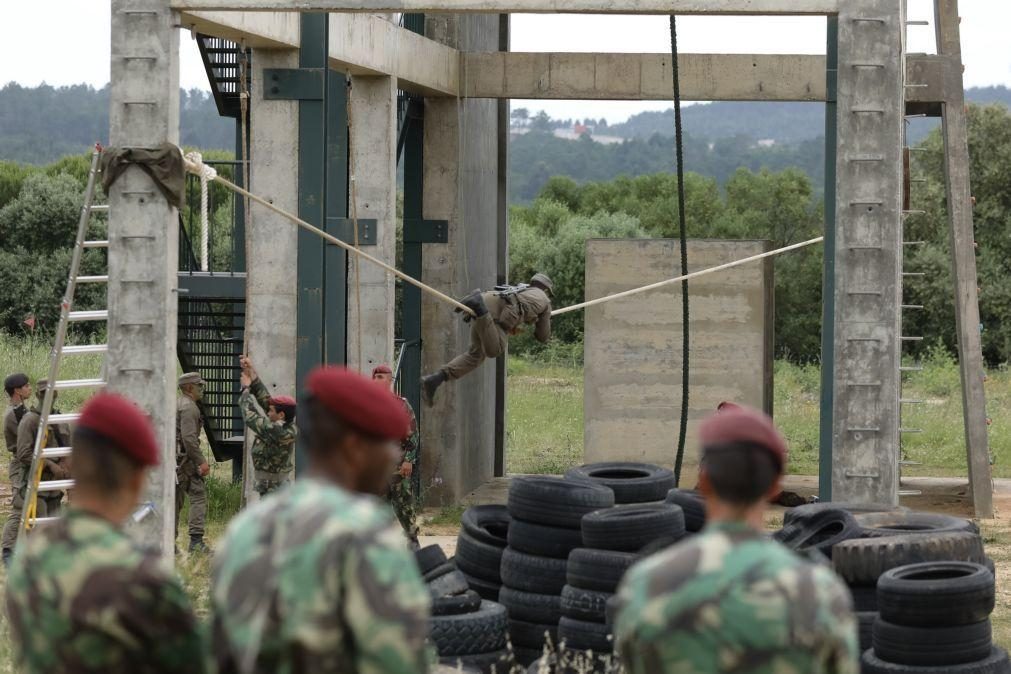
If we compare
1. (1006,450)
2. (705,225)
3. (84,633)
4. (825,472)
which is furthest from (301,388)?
(705,225)

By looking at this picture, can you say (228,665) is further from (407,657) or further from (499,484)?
(499,484)

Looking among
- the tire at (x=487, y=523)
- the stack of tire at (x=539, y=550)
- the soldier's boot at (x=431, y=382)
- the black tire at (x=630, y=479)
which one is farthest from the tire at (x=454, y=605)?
the soldier's boot at (x=431, y=382)

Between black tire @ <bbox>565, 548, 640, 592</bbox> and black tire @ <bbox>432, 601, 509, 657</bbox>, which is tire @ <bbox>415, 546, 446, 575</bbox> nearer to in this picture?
black tire @ <bbox>432, 601, 509, 657</bbox>

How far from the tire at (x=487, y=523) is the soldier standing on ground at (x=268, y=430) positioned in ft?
7.44

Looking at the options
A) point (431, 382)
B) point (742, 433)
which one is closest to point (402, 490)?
point (431, 382)

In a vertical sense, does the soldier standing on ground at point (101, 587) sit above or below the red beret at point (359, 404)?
below

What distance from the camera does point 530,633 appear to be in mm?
9859

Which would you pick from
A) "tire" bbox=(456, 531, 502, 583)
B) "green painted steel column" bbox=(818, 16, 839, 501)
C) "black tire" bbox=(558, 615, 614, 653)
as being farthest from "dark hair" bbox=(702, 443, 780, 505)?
"green painted steel column" bbox=(818, 16, 839, 501)

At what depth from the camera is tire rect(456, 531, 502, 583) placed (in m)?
10.6

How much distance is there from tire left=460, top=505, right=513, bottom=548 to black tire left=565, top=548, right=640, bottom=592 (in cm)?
148

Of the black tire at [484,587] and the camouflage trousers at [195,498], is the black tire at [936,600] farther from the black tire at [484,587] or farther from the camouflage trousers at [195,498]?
the camouflage trousers at [195,498]

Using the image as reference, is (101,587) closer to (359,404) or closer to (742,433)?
(359,404)

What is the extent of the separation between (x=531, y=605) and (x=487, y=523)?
1.28 m

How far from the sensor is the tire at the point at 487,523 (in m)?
10.8
